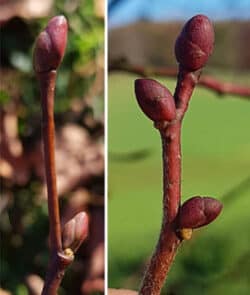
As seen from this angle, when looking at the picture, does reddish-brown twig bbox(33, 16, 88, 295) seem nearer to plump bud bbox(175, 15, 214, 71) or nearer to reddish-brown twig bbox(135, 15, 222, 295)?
reddish-brown twig bbox(135, 15, 222, 295)

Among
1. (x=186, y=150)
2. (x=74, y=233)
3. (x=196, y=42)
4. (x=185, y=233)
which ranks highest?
(x=196, y=42)

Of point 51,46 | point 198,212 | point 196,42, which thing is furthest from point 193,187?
point 51,46

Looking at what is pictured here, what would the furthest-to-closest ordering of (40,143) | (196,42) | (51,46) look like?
(40,143), (51,46), (196,42)

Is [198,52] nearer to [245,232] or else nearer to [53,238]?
[245,232]

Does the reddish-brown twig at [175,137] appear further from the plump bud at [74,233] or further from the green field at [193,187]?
the plump bud at [74,233]

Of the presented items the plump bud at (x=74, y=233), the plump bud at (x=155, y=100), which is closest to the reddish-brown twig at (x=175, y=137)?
the plump bud at (x=155, y=100)

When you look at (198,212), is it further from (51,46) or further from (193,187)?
(51,46)

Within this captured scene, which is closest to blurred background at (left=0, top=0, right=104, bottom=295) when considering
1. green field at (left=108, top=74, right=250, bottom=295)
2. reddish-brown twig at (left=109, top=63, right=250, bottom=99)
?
green field at (left=108, top=74, right=250, bottom=295)
